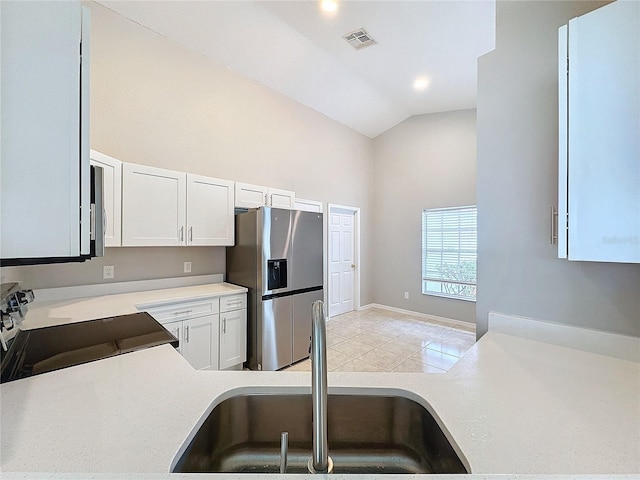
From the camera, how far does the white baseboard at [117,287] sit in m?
2.24

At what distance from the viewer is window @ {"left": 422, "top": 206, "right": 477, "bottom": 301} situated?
177 inches

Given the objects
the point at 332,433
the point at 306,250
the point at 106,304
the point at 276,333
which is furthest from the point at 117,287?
the point at 332,433

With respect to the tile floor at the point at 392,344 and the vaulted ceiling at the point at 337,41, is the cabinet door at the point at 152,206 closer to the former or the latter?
the vaulted ceiling at the point at 337,41

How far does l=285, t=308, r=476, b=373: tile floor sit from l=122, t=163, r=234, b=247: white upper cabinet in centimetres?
179

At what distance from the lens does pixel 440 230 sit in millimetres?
4809

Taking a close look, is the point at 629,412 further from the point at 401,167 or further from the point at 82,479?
the point at 401,167

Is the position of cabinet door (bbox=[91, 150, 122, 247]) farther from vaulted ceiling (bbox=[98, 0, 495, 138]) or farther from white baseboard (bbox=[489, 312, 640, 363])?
white baseboard (bbox=[489, 312, 640, 363])

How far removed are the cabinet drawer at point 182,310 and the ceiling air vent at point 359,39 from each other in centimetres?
327

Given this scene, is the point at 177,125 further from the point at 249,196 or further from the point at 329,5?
the point at 329,5

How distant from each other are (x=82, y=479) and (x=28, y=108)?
0.80 meters

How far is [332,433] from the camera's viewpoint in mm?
881

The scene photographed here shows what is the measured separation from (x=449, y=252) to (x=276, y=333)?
3.39 m

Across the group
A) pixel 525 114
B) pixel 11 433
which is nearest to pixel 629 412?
pixel 525 114

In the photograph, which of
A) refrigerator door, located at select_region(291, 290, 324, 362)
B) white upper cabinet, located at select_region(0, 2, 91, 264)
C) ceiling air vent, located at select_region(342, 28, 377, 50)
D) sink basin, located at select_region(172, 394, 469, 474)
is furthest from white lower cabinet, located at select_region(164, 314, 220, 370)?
ceiling air vent, located at select_region(342, 28, 377, 50)
